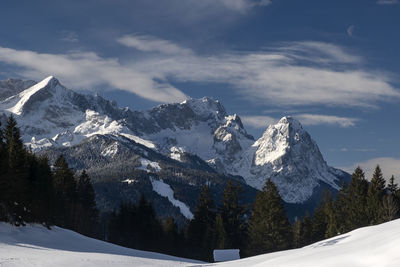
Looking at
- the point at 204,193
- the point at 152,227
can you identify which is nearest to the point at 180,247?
the point at 152,227

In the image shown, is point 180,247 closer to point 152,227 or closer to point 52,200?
point 152,227

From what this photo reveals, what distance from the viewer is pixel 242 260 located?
2883 centimetres

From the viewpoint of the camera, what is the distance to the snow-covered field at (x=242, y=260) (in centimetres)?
1775

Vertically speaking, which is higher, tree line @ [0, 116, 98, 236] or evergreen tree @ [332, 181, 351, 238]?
tree line @ [0, 116, 98, 236]

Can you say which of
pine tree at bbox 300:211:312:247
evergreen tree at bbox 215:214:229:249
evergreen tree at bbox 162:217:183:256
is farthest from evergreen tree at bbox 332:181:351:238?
evergreen tree at bbox 162:217:183:256

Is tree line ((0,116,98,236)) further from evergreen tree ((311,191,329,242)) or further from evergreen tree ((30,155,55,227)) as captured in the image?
evergreen tree ((311,191,329,242))

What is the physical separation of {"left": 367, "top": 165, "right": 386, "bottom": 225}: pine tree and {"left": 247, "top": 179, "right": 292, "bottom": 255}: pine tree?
468 inches

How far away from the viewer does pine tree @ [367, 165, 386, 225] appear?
66350 millimetres

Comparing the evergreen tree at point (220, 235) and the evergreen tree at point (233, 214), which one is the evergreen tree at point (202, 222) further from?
the evergreen tree at point (220, 235)

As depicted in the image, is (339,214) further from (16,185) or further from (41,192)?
(16,185)

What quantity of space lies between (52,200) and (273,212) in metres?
29.5

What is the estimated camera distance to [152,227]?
86.4 metres

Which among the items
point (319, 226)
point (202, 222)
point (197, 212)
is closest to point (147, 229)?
point (197, 212)

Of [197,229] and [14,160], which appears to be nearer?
[14,160]
